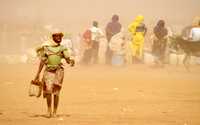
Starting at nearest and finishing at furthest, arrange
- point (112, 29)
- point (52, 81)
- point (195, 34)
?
point (52, 81) → point (195, 34) → point (112, 29)

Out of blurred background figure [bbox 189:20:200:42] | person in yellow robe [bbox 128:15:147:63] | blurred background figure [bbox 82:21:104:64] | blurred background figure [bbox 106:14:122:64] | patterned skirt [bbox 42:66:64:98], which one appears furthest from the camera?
blurred background figure [bbox 106:14:122:64]

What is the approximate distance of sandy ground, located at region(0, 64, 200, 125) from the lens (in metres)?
12.0

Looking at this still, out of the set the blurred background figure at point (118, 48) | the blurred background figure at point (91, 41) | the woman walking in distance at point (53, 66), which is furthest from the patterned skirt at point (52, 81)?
the blurred background figure at point (118, 48)

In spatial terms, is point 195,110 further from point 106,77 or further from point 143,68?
point 143,68

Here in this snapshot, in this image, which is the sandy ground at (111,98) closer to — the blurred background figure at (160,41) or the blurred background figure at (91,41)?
the blurred background figure at (91,41)

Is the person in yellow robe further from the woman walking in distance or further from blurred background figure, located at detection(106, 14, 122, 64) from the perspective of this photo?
the woman walking in distance

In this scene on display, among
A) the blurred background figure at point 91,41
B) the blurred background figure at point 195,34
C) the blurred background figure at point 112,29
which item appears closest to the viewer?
the blurred background figure at point 195,34

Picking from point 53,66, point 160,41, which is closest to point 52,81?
point 53,66

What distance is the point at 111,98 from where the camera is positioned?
50.7 feet

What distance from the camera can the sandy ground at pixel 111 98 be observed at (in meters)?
12.0

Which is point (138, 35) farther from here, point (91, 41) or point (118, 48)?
point (91, 41)

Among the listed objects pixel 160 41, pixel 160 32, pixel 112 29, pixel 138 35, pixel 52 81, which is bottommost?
pixel 52 81

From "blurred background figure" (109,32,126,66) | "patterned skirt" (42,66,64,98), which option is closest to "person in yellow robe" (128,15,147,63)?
"blurred background figure" (109,32,126,66)

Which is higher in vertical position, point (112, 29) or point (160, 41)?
point (112, 29)
